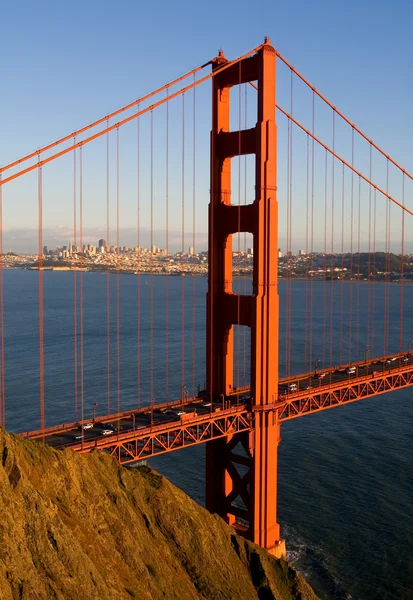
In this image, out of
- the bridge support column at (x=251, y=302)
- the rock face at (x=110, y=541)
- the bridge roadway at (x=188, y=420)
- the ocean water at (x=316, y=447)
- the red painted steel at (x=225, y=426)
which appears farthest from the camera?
the ocean water at (x=316, y=447)

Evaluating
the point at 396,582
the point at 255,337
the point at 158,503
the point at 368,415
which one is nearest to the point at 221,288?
the point at 255,337

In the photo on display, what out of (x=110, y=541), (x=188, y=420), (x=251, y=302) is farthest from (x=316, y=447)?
(x=110, y=541)

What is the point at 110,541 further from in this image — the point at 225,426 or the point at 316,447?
the point at 316,447

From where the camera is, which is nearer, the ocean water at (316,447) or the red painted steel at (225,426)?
the red painted steel at (225,426)

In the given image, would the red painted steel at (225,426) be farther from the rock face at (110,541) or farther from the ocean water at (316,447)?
the ocean water at (316,447)

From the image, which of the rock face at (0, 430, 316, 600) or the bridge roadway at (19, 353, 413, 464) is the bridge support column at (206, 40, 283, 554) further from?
the rock face at (0, 430, 316, 600)

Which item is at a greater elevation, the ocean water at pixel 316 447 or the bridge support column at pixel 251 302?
the bridge support column at pixel 251 302

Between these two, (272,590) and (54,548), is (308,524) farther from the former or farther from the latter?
(54,548)

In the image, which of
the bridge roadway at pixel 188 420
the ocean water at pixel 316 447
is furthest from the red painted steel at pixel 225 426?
the ocean water at pixel 316 447
